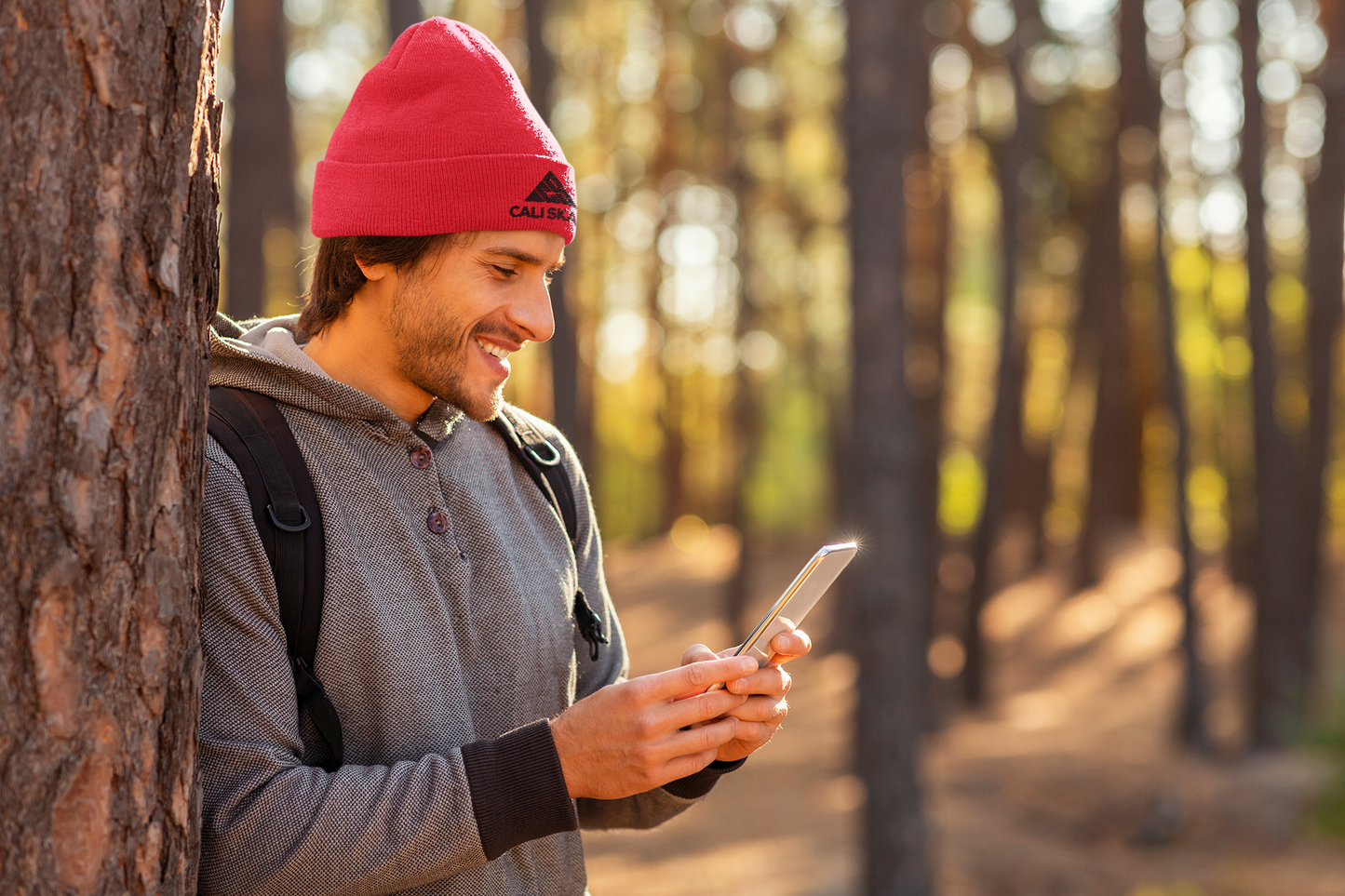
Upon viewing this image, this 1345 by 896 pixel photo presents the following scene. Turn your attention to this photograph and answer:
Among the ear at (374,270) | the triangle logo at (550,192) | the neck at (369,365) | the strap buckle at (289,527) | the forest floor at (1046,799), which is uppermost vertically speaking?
the triangle logo at (550,192)

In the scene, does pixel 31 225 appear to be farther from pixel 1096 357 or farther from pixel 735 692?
pixel 1096 357

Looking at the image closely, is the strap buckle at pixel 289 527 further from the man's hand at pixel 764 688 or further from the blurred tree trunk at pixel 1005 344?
the blurred tree trunk at pixel 1005 344

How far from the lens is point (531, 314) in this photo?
195 centimetres

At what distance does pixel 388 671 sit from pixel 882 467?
5.87 meters

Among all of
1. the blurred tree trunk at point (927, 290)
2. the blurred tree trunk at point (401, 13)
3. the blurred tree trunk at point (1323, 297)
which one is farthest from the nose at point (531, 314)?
the blurred tree trunk at point (1323, 297)

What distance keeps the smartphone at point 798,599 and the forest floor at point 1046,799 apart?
236 inches

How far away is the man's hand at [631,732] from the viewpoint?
1.75m

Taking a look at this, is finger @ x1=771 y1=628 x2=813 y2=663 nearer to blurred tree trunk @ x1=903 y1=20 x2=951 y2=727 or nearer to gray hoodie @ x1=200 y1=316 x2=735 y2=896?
gray hoodie @ x1=200 y1=316 x2=735 y2=896

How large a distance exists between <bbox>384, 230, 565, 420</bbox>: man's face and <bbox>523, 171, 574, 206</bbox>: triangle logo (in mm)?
55

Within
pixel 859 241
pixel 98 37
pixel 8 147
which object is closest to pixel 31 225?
pixel 8 147

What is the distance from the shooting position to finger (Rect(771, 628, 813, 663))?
1.85 m

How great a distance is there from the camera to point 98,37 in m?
1.44

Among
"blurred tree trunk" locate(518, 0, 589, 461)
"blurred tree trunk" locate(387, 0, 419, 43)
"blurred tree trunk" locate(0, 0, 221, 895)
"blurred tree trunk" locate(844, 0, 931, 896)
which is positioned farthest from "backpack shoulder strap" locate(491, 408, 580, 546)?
"blurred tree trunk" locate(518, 0, 589, 461)

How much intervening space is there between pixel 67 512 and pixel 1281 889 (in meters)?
9.77
